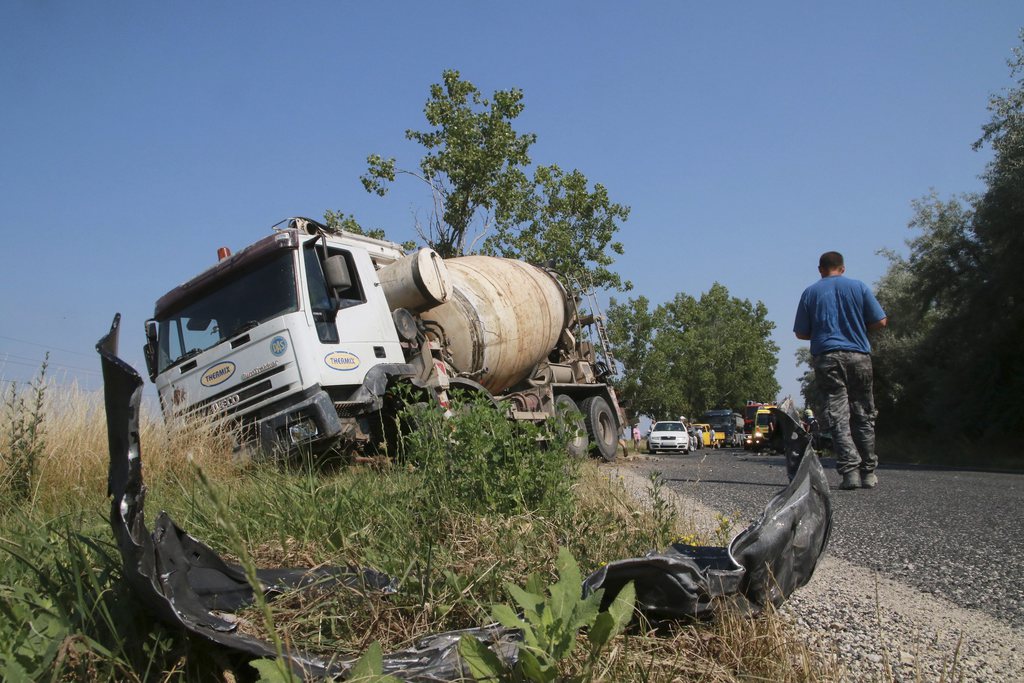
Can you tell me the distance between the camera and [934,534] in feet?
12.6

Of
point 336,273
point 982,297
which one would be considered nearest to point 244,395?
point 336,273

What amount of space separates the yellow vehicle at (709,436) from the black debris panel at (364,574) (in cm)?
4410

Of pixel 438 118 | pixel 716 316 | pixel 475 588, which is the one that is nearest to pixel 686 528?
pixel 475 588

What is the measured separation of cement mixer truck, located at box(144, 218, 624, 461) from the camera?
22.4 ft

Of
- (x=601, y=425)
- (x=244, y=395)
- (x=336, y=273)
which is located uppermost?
(x=336, y=273)

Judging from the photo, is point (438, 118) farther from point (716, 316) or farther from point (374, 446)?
point (716, 316)

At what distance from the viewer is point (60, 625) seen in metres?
1.97

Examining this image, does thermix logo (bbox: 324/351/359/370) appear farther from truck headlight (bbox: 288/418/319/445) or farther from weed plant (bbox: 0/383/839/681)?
weed plant (bbox: 0/383/839/681)

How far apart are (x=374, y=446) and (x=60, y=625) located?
5465mm

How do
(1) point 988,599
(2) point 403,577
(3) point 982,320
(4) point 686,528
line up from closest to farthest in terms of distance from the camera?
(2) point 403,577, (1) point 988,599, (4) point 686,528, (3) point 982,320

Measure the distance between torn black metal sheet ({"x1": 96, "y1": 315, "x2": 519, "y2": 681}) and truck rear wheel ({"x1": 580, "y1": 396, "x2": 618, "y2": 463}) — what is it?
35.2ft

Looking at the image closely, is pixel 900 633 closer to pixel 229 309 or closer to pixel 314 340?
pixel 314 340

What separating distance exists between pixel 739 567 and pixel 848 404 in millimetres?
4630

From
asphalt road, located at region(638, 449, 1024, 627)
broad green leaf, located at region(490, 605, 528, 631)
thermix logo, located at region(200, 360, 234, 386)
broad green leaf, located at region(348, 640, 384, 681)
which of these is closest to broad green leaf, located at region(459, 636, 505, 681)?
broad green leaf, located at region(490, 605, 528, 631)
